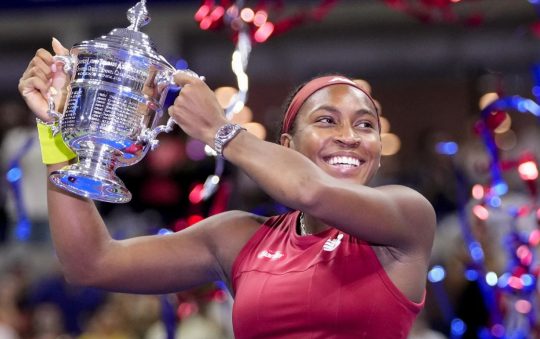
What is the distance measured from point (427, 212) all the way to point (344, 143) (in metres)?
0.24

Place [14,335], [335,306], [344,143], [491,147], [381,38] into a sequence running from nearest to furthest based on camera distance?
[335,306] < [344,143] < [491,147] < [14,335] < [381,38]

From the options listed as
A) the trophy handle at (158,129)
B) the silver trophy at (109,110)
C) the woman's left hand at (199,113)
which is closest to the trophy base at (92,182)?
the silver trophy at (109,110)

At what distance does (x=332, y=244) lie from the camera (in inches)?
87.4

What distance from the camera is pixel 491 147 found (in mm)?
3195

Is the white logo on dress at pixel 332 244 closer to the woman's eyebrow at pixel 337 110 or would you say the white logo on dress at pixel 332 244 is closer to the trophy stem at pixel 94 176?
the woman's eyebrow at pixel 337 110

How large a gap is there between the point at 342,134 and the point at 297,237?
250 mm

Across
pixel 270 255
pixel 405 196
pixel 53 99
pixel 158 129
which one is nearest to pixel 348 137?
pixel 405 196

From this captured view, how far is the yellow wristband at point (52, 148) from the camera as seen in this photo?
234cm

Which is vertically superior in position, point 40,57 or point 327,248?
point 40,57

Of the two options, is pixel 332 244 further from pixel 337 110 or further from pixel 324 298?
pixel 337 110

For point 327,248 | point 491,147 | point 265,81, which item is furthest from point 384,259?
point 265,81

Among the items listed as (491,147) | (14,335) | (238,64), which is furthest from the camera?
(14,335)

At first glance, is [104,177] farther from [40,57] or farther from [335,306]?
[335,306]

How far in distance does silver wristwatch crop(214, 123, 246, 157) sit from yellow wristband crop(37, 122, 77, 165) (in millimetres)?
487
